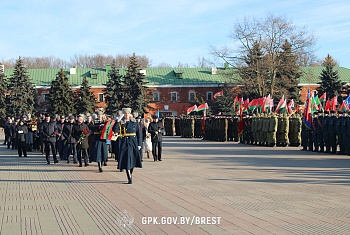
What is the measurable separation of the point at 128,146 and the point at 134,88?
58.9 m

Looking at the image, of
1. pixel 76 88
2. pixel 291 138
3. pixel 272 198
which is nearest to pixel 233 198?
pixel 272 198

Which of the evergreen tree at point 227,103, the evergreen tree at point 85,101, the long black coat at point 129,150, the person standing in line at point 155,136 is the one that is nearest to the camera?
the long black coat at point 129,150

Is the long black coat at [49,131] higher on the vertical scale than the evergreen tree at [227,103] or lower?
lower

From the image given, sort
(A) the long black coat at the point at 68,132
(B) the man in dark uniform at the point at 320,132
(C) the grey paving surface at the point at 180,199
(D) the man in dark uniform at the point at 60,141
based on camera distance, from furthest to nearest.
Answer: (B) the man in dark uniform at the point at 320,132 → (D) the man in dark uniform at the point at 60,141 → (A) the long black coat at the point at 68,132 → (C) the grey paving surface at the point at 180,199

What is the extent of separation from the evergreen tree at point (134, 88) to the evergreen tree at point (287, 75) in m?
18.5

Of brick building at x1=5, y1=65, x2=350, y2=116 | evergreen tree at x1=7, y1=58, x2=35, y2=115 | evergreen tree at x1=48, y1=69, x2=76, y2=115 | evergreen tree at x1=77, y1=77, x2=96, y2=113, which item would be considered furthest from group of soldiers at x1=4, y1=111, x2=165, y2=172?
brick building at x1=5, y1=65, x2=350, y2=116

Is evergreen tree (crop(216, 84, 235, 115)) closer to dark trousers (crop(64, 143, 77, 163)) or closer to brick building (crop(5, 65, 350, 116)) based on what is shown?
brick building (crop(5, 65, 350, 116))

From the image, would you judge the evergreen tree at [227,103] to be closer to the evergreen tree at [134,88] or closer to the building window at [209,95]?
the evergreen tree at [134,88]

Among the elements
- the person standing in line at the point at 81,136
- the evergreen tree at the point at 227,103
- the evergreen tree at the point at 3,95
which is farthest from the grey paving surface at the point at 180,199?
the evergreen tree at the point at 3,95

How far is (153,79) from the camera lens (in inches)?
3504

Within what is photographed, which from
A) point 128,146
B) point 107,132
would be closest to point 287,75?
point 107,132

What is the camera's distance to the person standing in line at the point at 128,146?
1470 cm

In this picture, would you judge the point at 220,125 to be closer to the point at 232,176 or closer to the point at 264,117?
the point at 264,117

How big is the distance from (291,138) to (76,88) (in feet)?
190
